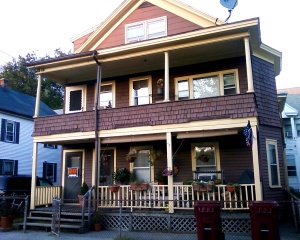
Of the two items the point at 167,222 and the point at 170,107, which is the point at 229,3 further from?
the point at 167,222

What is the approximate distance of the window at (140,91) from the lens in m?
13.3

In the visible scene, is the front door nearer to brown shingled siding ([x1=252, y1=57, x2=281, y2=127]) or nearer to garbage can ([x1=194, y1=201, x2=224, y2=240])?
garbage can ([x1=194, y1=201, x2=224, y2=240])

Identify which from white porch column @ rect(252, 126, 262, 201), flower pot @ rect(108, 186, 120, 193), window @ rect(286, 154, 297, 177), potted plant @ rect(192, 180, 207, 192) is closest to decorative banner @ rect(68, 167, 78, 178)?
flower pot @ rect(108, 186, 120, 193)

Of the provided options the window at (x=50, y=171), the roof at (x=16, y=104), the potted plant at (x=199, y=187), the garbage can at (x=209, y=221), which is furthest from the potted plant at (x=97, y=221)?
the window at (x=50, y=171)

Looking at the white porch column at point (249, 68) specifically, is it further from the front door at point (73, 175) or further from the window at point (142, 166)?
the front door at point (73, 175)

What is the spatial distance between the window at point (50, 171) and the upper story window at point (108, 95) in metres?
12.2

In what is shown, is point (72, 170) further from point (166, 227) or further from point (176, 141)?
point (166, 227)

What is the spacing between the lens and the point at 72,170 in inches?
561

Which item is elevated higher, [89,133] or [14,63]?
[14,63]

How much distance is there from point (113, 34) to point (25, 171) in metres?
13.2

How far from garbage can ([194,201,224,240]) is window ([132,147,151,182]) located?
509 cm

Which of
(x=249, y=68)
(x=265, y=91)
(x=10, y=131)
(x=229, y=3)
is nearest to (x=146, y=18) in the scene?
(x=229, y=3)

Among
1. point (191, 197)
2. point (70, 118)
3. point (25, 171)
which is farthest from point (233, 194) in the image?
point (25, 171)

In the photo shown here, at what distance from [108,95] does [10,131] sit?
10.4 m
